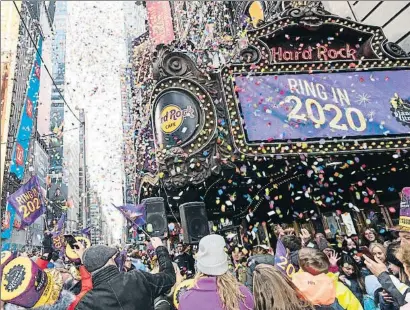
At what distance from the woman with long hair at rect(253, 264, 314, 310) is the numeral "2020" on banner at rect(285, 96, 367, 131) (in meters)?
6.94

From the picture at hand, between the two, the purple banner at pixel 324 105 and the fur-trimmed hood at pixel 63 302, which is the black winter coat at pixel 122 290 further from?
the purple banner at pixel 324 105

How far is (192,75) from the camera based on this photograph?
9234 millimetres

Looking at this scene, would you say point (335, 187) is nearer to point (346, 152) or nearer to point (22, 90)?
point (346, 152)

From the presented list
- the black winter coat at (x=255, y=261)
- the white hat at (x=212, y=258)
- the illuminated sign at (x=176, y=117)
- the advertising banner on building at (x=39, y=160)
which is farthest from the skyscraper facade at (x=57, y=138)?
the white hat at (x=212, y=258)

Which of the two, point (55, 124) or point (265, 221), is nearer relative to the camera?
point (265, 221)

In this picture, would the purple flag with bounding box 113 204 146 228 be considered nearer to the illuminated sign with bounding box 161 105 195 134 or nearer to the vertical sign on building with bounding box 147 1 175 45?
the illuminated sign with bounding box 161 105 195 134

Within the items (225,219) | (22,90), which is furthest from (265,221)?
(22,90)

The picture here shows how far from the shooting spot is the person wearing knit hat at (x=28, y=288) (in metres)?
3.00

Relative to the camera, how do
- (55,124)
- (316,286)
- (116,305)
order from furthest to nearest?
1. (55,124)
2. (316,286)
3. (116,305)

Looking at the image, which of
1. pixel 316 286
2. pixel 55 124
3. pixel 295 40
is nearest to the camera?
pixel 316 286

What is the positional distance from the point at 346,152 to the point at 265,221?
6.98 meters

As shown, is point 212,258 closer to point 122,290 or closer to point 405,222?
point 122,290

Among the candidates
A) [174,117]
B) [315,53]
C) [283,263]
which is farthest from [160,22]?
[283,263]

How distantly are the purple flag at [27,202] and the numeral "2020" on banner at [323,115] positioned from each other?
6.33 m
